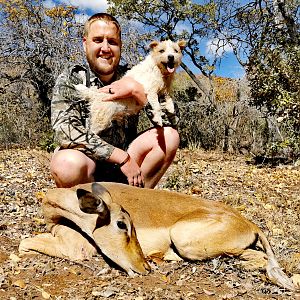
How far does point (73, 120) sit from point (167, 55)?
1.73m

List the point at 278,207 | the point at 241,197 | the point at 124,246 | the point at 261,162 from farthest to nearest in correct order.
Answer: the point at 261,162, the point at 241,197, the point at 278,207, the point at 124,246

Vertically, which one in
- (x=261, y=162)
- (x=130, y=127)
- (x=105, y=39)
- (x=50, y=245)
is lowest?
(x=261, y=162)

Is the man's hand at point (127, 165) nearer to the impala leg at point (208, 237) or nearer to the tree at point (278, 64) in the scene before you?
the impala leg at point (208, 237)

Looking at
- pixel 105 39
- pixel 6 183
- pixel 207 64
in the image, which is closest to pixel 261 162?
pixel 207 64

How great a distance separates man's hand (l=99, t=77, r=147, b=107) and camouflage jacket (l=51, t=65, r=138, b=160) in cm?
16

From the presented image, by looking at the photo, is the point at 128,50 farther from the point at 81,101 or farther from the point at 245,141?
the point at 81,101

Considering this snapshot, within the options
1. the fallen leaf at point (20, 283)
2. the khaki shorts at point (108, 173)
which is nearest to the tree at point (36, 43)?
the khaki shorts at point (108, 173)

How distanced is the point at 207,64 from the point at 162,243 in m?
12.4

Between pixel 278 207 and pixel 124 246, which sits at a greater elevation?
pixel 124 246

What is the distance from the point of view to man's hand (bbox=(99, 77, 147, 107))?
4.98 metres

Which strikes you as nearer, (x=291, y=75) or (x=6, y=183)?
(x=6, y=183)

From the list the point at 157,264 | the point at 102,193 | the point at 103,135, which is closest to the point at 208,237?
the point at 157,264

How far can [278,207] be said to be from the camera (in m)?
6.66

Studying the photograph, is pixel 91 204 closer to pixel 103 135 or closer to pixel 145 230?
pixel 145 230
